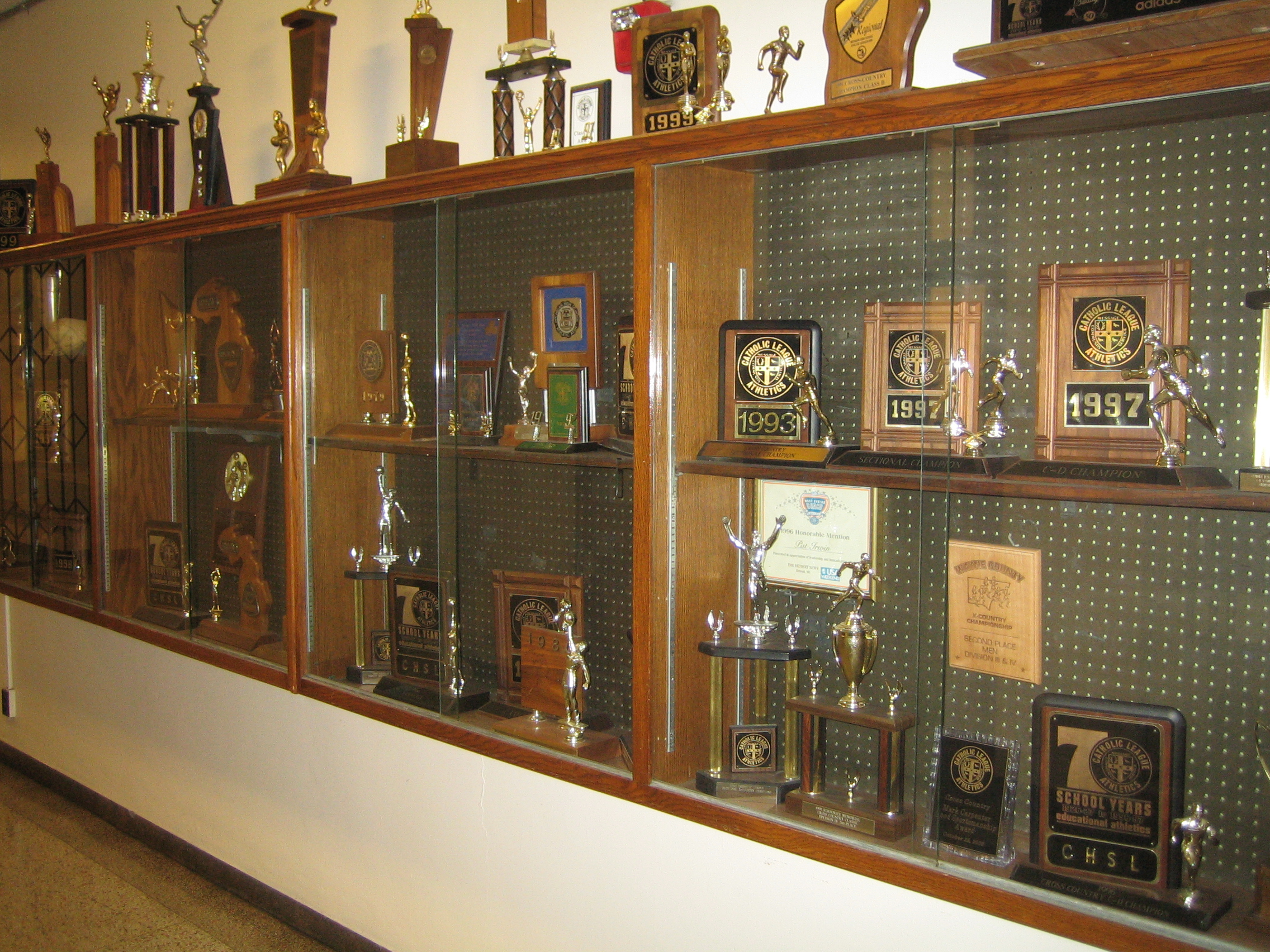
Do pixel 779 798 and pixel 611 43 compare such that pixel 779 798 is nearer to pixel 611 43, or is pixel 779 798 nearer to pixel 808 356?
pixel 808 356

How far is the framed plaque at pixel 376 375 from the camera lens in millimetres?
2486

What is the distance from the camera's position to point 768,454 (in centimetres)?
184

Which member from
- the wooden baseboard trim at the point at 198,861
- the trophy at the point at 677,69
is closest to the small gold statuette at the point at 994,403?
the trophy at the point at 677,69

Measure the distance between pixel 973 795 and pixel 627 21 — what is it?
1583 mm

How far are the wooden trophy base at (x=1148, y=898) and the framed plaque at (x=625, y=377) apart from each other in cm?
107

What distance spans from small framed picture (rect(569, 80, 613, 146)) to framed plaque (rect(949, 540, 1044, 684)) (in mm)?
1200

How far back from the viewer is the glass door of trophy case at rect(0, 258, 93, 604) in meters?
3.39

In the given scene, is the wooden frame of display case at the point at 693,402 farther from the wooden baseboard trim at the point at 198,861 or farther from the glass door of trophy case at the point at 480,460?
the wooden baseboard trim at the point at 198,861

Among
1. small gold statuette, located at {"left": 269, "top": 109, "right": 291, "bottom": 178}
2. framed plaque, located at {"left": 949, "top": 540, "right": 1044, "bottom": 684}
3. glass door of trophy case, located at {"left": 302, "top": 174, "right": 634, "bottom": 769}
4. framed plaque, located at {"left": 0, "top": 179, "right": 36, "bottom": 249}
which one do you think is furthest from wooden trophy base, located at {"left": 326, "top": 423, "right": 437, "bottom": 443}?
framed plaque, located at {"left": 0, "top": 179, "right": 36, "bottom": 249}

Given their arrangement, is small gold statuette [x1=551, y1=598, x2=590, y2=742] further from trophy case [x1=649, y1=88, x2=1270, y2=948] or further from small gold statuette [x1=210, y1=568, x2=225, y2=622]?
small gold statuette [x1=210, y1=568, x2=225, y2=622]

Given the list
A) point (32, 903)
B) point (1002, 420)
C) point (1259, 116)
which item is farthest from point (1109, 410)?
point (32, 903)

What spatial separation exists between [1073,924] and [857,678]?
52 centimetres

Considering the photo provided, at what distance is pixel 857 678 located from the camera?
1.81 meters

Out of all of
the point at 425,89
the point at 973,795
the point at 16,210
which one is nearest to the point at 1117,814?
the point at 973,795
